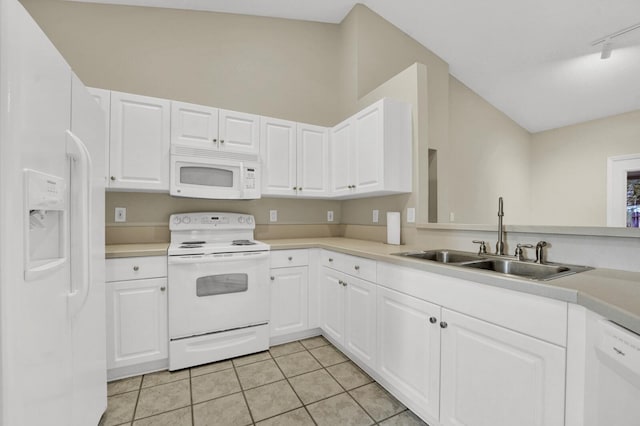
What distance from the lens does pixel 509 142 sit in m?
4.32

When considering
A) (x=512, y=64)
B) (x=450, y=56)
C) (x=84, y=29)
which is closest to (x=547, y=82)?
(x=512, y=64)

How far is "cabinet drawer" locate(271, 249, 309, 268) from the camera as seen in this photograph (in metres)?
2.37

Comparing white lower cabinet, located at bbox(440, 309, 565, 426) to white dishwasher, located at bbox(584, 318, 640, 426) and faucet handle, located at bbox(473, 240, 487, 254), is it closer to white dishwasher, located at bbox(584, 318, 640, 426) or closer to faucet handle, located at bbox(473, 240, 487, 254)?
white dishwasher, located at bbox(584, 318, 640, 426)

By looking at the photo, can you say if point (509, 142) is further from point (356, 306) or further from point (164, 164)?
point (164, 164)

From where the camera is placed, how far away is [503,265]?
1.57 meters

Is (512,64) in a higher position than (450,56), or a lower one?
lower

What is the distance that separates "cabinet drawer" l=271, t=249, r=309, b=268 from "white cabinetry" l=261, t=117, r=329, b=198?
0.65 meters

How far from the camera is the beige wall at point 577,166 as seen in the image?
117 inches

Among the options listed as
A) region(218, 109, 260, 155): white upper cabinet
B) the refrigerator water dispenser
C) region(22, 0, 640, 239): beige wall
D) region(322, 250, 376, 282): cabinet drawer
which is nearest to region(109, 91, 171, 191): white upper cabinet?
region(22, 0, 640, 239): beige wall

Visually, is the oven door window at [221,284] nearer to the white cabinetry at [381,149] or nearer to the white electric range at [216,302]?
the white electric range at [216,302]

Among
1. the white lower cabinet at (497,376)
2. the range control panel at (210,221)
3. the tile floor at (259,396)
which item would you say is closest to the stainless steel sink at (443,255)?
the white lower cabinet at (497,376)

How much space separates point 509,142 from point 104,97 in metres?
5.17

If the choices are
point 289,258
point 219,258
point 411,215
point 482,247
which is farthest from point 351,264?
point 219,258

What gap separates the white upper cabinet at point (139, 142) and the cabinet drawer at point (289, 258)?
1079 mm
